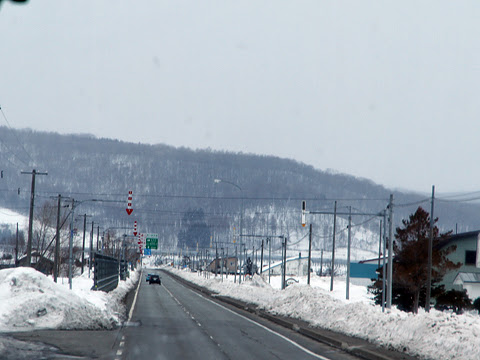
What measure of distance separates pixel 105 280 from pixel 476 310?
114 feet

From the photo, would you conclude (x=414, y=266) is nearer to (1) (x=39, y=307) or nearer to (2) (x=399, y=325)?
(2) (x=399, y=325)

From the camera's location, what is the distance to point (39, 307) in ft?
86.2

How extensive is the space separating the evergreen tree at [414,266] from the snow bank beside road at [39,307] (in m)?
38.8

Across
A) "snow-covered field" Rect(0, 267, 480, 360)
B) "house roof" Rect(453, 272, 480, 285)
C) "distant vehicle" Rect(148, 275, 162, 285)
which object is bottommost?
"distant vehicle" Rect(148, 275, 162, 285)

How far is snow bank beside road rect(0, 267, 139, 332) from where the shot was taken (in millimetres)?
25594

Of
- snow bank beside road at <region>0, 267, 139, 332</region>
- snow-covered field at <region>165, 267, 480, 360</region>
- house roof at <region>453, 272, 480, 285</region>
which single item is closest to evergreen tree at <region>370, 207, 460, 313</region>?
house roof at <region>453, 272, 480, 285</region>

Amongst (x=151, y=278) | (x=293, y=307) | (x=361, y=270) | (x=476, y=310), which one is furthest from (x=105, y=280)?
(x=361, y=270)

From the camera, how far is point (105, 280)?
53.9 metres

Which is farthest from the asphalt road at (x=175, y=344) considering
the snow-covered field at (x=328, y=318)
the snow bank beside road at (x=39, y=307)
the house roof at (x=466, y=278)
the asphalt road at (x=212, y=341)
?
the house roof at (x=466, y=278)

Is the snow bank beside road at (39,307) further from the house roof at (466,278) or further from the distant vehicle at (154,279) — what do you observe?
the distant vehicle at (154,279)

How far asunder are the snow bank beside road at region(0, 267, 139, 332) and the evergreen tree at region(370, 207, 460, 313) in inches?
1528

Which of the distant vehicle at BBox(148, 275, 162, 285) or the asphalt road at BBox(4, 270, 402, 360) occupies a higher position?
the asphalt road at BBox(4, 270, 402, 360)

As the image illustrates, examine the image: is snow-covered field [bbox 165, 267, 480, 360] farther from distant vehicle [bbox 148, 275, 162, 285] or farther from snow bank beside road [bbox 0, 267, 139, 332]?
distant vehicle [bbox 148, 275, 162, 285]

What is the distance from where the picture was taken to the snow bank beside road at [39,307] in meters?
25.6
